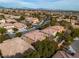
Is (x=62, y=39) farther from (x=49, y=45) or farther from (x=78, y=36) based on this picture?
(x=49, y=45)

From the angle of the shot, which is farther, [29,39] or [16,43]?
[29,39]

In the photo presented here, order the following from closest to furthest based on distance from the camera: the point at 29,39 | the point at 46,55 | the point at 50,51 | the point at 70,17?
the point at 46,55
the point at 50,51
the point at 29,39
the point at 70,17

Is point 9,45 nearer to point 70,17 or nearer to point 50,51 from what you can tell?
point 50,51

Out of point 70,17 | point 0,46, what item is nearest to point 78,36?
point 0,46

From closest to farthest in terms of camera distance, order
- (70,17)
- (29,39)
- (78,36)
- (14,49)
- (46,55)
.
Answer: (46,55)
(14,49)
(29,39)
(78,36)
(70,17)

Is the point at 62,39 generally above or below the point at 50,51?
below

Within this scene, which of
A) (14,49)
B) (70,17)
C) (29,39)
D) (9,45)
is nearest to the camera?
(14,49)

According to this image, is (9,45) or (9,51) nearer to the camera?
(9,51)

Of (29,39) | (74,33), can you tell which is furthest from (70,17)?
(29,39)

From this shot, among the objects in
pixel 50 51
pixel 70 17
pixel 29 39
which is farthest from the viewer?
pixel 70 17
